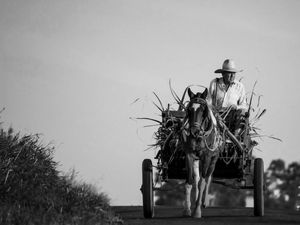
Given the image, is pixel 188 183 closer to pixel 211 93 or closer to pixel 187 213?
pixel 187 213

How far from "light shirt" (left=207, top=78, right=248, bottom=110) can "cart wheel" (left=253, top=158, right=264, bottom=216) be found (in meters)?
1.31

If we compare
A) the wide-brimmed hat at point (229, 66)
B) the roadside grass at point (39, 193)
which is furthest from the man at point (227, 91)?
the roadside grass at point (39, 193)

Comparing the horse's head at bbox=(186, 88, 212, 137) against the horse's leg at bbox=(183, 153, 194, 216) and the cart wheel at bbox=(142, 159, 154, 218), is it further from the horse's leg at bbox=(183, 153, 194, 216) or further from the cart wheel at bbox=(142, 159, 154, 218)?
the cart wheel at bbox=(142, 159, 154, 218)

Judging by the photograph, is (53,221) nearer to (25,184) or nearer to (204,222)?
(25,184)

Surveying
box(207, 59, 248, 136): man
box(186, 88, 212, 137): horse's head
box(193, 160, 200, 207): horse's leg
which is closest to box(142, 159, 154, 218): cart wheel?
box(193, 160, 200, 207): horse's leg

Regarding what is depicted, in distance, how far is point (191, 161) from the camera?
804 inches

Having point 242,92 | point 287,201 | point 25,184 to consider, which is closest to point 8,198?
point 25,184

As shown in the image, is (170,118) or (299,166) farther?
(299,166)

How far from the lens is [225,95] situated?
862 inches

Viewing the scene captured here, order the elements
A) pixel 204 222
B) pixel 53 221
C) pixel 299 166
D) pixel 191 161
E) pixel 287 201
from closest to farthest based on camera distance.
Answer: pixel 53 221 → pixel 204 222 → pixel 191 161 → pixel 287 201 → pixel 299 166

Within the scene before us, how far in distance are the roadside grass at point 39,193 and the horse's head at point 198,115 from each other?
2138mm

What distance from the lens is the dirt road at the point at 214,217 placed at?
1903 cm

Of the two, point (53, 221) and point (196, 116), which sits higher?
point (196, 116)

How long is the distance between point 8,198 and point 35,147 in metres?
3.56
